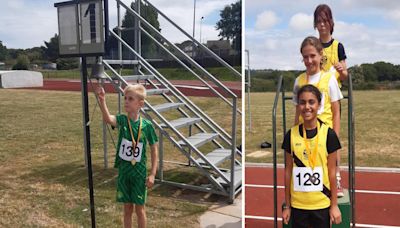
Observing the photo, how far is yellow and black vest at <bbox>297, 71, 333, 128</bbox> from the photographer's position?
7.52ft

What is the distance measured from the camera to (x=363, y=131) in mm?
10438

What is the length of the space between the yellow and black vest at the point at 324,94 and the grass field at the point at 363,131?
426 millimetres

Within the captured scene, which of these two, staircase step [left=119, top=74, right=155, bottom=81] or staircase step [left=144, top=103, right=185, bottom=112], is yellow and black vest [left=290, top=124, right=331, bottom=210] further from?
staircase step [left=119, top=74, right=155, bottom=81]

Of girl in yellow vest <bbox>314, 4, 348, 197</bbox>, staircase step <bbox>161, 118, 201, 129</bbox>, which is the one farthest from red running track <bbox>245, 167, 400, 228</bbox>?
girl in yellow vest <bbox>314, 4, 348, 197</bbox>

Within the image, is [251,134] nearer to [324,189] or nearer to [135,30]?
[135,30]

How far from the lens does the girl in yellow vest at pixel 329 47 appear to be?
89.0 inches

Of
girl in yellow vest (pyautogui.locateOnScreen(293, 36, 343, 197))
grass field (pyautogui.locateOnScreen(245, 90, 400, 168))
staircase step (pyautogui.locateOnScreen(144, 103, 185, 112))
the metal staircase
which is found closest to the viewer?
girl in yellow vest (pyautogui.locateOnScreen(293, 36, 343, 197))

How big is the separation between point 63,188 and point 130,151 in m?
2.27

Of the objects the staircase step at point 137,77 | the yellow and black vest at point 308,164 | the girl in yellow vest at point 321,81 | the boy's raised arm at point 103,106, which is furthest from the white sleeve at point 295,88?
the staircase step at point 137,77

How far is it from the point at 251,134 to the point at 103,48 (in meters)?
6.48

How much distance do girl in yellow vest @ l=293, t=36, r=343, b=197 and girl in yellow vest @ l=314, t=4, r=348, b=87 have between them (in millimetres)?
55

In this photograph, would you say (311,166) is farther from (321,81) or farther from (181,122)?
(181,122)

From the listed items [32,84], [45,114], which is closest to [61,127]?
[45,114]

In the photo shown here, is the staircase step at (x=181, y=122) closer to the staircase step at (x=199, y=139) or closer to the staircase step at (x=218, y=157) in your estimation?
the staircase step at (x=199, y=139)
